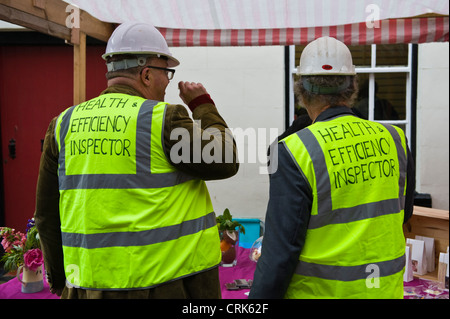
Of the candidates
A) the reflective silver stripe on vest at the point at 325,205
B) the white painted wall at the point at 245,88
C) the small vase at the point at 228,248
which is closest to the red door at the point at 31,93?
the white painted wall at the point at 245,88

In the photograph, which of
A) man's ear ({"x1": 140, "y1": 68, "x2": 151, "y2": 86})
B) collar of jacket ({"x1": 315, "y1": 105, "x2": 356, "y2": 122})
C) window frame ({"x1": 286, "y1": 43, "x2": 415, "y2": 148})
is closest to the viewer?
collar of jacket ({"x1": 315, "y1": 105, "x2": 356, "y2": 122})

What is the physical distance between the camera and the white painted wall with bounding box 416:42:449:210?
4.58 m

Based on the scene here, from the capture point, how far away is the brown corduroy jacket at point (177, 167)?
1520 millimetres

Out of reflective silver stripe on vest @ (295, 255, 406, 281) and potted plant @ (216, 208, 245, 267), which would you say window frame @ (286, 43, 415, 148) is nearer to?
potted plant @ (216, 208, 245, 267)

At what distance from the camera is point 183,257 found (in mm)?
1551

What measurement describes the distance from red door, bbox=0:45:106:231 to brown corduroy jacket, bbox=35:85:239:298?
346 centimetres

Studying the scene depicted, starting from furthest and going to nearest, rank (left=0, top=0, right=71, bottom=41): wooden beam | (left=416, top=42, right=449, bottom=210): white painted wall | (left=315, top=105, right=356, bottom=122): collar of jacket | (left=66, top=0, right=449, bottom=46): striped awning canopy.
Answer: (left=416, top=42, right=449, bottom=210): white painted wall, (left=66, top=0, right=449, bottom=46): striped awning canopy, (left=0, top=0, right=71, bottom=41): wooden beam, (left=315, top=105, right=356, bottom=122): collar of jacket

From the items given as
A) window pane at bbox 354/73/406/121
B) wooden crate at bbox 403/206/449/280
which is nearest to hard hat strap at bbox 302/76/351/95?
wooden crate at bbox 403/206/449/280

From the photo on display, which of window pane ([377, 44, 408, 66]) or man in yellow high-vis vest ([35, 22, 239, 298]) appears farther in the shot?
window pane ([377, 44, 408, 66])

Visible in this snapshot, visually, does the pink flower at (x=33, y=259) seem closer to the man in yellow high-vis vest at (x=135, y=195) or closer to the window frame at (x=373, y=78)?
the man in yellow high-vis vest at (x=135, y=195)

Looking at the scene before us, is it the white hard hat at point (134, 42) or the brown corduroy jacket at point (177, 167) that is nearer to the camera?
the brown corduroy jacket at point (177, 167)

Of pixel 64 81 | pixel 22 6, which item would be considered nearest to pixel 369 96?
pixel 64 81

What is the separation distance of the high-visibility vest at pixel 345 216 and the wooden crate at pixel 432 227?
1330 millimetres

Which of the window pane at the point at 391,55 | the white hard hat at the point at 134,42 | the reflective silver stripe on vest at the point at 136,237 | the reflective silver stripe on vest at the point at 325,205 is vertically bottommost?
the reflective silver stripe on vest at the point at 136,237
